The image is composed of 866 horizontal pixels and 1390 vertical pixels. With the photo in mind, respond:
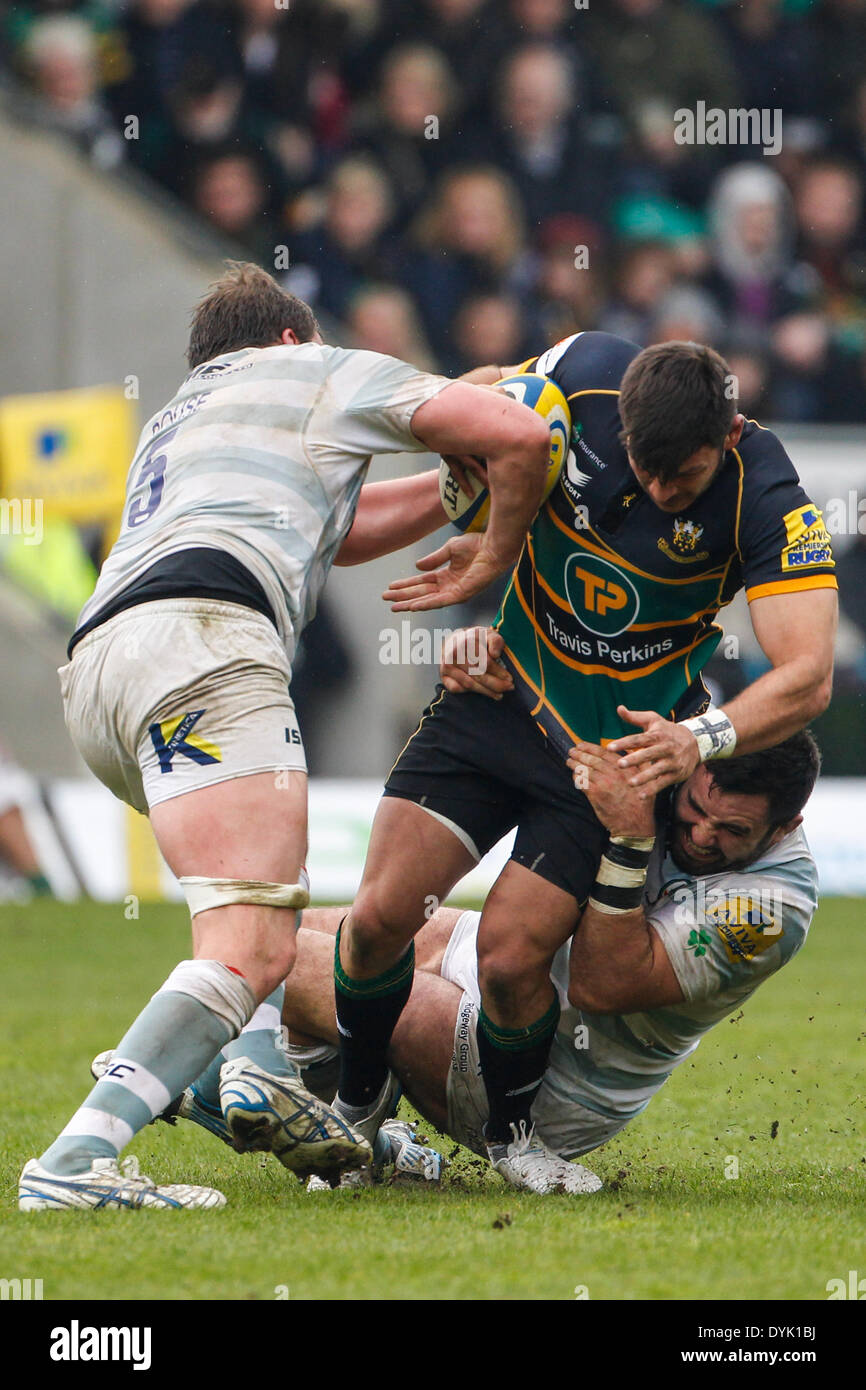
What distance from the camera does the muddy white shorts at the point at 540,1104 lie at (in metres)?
4.10

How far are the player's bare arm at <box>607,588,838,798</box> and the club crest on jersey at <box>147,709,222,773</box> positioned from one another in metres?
0.87

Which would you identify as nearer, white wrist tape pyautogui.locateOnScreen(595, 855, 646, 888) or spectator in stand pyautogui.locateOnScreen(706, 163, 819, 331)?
white wrist tape pyautogui.locateOnScreen(595, 855, 646, 888)

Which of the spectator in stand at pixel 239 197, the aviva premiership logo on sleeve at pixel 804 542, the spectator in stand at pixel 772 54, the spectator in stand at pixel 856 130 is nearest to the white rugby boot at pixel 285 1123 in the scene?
the aviva premiership logo on sleeve at pixel 804 542

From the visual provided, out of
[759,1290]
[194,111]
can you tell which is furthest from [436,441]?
[194,111]

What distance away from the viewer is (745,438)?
3.97m

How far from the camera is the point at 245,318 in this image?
4.01 metres

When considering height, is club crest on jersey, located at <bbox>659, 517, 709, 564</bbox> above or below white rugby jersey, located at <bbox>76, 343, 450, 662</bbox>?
below

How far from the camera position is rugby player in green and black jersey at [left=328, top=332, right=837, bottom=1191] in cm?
378

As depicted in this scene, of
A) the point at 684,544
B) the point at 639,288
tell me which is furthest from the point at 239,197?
the point at 684,544

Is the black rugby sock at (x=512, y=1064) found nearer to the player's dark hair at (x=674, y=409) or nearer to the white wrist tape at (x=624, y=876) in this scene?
the white wrist tape at (x=624, y=876)

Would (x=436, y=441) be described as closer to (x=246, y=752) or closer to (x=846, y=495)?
(x=246, y=752)

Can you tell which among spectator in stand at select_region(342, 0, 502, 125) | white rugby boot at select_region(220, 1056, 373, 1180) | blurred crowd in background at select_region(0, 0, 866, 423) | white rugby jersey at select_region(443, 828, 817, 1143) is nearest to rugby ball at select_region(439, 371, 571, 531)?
white rugby jersey at select_region(443, 828, 817, 1143)

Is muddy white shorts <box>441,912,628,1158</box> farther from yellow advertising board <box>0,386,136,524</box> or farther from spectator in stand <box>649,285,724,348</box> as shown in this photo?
spectator in stand <box>649,285,724,348</box>
